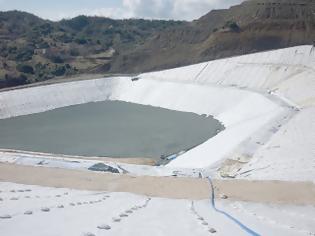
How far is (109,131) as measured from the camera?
110ft

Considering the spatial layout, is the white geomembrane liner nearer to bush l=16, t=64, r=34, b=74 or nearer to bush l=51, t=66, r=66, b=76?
bush l=51, t=66, r=66, b=76

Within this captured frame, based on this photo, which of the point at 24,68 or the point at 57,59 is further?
the point at 57,59

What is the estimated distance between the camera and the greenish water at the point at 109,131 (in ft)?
91.9

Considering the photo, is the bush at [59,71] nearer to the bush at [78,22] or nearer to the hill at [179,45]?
the hill at [179,45]

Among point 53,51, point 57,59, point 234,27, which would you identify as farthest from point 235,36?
point 53,51

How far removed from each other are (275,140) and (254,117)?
30.7 feet

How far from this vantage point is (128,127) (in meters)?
34.5

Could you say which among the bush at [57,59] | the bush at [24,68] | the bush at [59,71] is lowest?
the bush at [24,68]

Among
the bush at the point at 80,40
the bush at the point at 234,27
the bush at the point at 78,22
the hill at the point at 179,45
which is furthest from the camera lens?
the bush at the point at 78,22

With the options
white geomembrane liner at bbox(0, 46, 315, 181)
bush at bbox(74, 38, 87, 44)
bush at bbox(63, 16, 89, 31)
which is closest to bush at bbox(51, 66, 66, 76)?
white geomembrane liner at bbox(0, 46, 315, 181)

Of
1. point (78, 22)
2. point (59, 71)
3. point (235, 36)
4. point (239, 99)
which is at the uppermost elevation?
point (78, 22)

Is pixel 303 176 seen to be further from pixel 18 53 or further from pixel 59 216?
pixel 18 53

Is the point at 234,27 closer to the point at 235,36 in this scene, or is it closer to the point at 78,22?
the point at 235,36

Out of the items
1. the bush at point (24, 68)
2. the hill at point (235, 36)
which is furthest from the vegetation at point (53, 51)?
the hill at point (235, 36)
